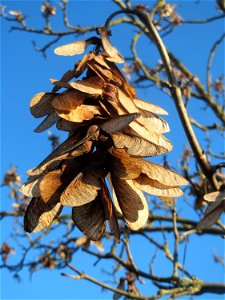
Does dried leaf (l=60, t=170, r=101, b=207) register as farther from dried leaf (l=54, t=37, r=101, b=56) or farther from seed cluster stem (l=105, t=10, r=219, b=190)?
seed cluster stem (l=105, t=10, r=219, b=190)

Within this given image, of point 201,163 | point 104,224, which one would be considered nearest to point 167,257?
point 201,163

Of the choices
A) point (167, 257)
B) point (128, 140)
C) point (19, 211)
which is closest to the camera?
point (128, 140)

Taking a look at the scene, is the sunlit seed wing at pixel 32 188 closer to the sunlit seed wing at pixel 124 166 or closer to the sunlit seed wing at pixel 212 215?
the sunlit seed wing at pixel 124 166

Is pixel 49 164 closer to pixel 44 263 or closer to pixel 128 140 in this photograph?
pixel 128 140

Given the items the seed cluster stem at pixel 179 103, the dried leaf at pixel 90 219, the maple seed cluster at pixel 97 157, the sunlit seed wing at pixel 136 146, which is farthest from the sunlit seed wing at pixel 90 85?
the seed cluster stem at pixel 179 103

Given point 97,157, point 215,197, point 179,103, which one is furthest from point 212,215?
point 97,157

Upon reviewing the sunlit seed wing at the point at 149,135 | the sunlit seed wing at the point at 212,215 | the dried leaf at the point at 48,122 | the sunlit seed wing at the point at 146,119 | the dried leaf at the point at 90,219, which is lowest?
the dried leaf at the point at 90,219

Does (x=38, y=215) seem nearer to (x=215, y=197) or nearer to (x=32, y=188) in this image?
(x=32, y=188)
